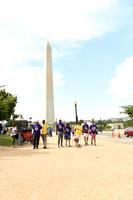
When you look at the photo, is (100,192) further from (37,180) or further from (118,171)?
(118,171)

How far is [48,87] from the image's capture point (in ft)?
253

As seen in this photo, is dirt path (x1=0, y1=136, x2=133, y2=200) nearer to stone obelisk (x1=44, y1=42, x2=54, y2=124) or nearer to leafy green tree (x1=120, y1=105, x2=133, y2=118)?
leafy green tree (x1=120, y1=105, x2=133, y2=118)

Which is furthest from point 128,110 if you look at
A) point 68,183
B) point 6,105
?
point 68,183

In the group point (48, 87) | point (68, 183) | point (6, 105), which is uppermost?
point (48, 87)

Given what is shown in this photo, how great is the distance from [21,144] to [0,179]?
33.3ft

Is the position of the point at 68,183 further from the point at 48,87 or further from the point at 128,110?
the point at 48,87

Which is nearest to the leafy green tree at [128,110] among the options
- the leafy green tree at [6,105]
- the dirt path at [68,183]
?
the leafy green tree at [6,105]

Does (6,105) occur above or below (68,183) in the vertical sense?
above

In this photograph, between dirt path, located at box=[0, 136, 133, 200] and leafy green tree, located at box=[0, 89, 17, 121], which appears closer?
dirt path, located at box=[0, 136, 133, 200]

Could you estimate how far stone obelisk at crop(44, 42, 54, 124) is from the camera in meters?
74.8

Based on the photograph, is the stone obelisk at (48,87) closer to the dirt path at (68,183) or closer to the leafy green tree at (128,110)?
the leafy green tree at (128,110)

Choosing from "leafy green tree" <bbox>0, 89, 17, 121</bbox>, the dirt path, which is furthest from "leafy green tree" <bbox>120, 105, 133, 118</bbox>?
the dirt path

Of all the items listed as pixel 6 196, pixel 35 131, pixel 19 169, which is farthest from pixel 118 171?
pixel 35 131

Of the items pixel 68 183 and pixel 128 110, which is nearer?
pixel 68 183
